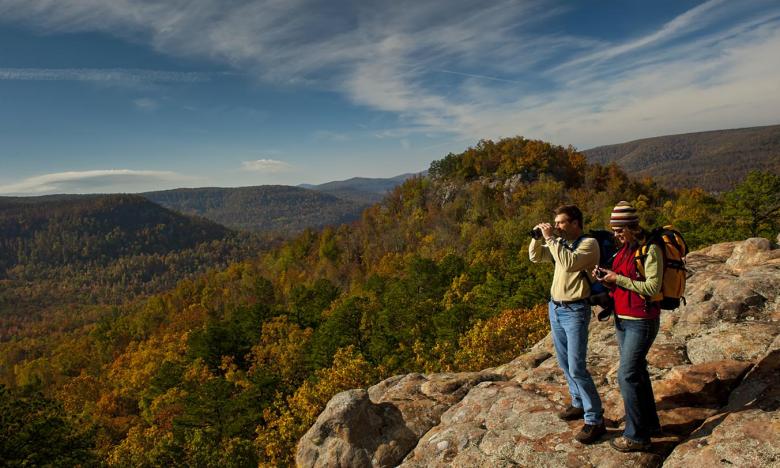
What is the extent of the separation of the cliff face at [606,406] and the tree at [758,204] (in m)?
32.1

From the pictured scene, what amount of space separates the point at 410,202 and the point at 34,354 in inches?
4991

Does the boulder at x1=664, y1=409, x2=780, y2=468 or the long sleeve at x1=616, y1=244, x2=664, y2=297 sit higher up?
the long sleeve at x1=616, y1=244, x2=664, y2=297

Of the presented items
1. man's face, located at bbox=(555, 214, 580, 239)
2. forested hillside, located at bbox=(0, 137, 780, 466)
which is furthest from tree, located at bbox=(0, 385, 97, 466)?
man's face, located at bbox=(555, 214, 580, 239)

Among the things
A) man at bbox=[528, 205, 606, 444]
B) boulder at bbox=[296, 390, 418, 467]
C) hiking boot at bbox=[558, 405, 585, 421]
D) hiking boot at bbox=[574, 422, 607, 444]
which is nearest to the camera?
man at bbox=[528, 205, 606, 444]

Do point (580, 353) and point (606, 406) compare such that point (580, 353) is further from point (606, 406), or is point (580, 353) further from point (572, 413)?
point (606, 406)

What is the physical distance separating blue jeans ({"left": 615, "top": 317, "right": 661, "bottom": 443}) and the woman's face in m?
1.16

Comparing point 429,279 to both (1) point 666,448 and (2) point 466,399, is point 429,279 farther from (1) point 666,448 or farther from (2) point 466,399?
(1) point 666,448

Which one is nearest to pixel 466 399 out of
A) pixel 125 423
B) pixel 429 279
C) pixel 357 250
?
pixel 429 279

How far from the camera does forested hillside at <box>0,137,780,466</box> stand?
28.8m

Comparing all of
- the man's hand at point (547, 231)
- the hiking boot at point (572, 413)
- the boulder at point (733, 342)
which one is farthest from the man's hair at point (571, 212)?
the boulder at point (733, 342)

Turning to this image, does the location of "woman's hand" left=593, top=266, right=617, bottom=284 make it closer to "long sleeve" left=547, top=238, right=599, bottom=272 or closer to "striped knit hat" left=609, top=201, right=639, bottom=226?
"long sleeve" left=547, top=238, right=599, bottom=272

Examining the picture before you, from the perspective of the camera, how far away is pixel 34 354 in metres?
134

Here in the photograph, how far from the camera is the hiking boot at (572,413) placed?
7.76 m

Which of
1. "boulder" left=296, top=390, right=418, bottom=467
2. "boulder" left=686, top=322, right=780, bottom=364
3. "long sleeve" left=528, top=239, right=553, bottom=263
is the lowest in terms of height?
"boulder" left=296, top=390, right=418, bottom=467
